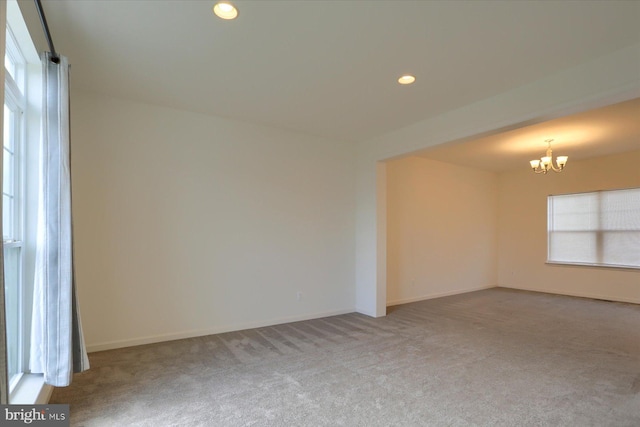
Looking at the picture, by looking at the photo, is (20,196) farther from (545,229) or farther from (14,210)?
(545,229)

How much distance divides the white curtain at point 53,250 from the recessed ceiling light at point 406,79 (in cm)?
271

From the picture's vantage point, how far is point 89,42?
2.56 metres

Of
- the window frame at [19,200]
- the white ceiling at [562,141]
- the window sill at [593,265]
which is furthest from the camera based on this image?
the window sill at [593,265]

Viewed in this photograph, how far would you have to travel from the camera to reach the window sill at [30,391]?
6.79 feet

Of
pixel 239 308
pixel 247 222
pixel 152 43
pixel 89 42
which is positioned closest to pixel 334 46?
pixel 152 43

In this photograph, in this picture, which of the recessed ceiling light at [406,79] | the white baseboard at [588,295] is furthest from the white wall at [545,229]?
the recessed ceiling light at [406,79]

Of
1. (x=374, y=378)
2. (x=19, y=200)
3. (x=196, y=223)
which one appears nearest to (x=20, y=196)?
(x=19, y=200)

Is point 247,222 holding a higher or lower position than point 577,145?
lower

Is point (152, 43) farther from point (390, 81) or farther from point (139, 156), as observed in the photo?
point (390, 81)

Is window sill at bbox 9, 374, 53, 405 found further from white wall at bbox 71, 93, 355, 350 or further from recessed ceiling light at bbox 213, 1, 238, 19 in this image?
recessed ceiling light at bbox 213, 1, 238, 19

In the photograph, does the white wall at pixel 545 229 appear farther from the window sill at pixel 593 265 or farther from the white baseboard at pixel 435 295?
the white baseboard at pixel 435 295

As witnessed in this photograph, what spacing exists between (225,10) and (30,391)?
2829mm

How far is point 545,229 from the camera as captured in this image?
23.5ft

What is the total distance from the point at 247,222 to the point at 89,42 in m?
2.47
